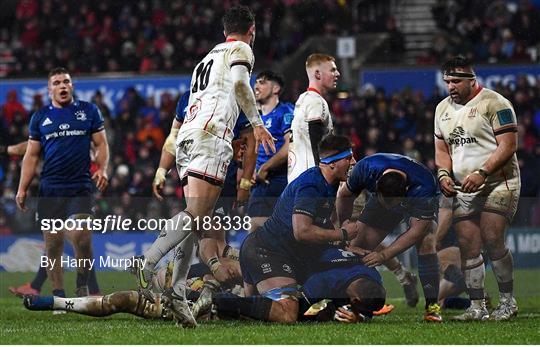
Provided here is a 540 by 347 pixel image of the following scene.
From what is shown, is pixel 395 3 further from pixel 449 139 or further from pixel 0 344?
pixel 0 344

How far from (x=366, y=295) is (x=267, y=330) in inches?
47.2

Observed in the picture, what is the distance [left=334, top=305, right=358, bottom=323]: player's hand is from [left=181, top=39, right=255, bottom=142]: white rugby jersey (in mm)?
1640

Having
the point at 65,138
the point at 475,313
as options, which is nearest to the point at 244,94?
the point at 475,313

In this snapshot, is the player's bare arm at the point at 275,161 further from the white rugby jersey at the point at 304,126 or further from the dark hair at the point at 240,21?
the dark hair at the point at 240,21

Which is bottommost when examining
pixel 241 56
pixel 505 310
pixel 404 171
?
pixel 505 310

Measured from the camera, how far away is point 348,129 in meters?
20.6

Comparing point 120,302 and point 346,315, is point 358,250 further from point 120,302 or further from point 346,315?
point 120,302

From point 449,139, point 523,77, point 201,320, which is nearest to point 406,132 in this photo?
point 523,77

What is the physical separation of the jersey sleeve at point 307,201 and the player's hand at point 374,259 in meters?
0.61

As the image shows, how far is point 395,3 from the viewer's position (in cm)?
2650

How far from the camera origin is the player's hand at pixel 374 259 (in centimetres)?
938

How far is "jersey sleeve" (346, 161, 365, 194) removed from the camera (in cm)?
937

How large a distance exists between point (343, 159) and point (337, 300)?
45.9 inches

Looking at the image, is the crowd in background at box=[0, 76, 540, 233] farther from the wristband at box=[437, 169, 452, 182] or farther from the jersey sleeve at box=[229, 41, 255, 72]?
the jersey sleeve at box=[229, 41, 255, 72]
